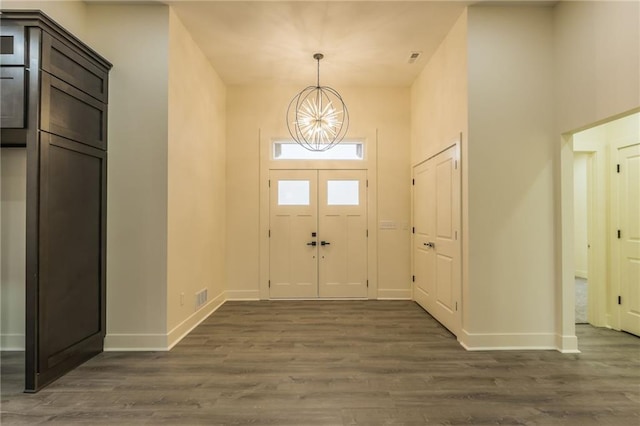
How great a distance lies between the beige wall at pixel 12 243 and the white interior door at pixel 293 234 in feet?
10.2

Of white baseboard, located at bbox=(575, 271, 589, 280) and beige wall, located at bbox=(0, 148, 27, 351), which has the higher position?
beige wall, located at bbox=(0, 148, 27, 351)

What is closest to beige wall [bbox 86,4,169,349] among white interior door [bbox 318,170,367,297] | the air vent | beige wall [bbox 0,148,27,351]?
beige wall [bbox 0,148,27,351]

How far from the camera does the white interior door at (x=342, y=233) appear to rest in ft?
18.2

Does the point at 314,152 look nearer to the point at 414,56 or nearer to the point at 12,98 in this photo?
the point at 414,56

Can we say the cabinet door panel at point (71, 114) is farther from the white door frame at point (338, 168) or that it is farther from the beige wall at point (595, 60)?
the beige wall at point (595, 60)

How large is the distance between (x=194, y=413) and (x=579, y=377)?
3.07 metres

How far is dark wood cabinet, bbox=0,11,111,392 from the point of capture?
2525mm

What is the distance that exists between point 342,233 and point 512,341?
9.39 ft

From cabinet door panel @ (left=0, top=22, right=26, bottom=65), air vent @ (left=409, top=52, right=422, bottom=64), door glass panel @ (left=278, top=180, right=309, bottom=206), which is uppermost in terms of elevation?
air vent @ (left=409, top=52, right=422, bottom=64)

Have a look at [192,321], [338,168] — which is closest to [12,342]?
[192,321]

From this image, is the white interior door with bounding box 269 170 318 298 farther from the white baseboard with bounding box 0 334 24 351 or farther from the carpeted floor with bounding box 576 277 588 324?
the carpeted floor with bounding box 576 277 588 324

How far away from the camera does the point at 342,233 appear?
18.3 feet

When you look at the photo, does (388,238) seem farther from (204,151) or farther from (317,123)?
(204,151)

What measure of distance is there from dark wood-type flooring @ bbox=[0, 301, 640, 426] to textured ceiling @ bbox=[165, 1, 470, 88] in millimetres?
3538
